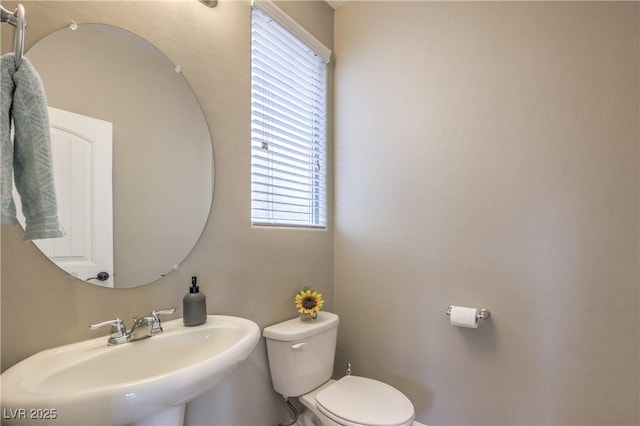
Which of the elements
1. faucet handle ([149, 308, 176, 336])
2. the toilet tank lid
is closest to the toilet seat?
the toilet tank lid

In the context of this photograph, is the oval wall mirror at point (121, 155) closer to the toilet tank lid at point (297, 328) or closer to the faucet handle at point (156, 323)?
the faucet handle at point (156, 323)

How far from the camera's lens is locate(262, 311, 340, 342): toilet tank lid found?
57.9 inches

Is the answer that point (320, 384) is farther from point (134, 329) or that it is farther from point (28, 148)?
point (28, 148)

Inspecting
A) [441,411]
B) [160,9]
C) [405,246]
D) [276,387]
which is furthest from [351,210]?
[160,9]

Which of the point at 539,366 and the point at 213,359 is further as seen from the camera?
the point at 539,366

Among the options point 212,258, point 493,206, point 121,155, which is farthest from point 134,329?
point 493,206

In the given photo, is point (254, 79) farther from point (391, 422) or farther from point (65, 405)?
point (391, 422)

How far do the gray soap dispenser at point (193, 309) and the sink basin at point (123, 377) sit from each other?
0.03 m

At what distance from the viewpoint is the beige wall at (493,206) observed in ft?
4.33

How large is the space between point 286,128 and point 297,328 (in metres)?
1.06

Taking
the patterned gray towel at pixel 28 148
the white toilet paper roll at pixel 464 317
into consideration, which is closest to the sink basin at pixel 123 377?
the patterned gray towel at pixel 28 148

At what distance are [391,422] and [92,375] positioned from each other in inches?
41.9

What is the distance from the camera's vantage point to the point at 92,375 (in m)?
0.88

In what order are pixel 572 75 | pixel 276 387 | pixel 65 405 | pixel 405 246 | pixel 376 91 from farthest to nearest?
pixel 376 91 → pixel 405 246 → pixel 276 387 → pixel 572 75 → pixel 65 405
